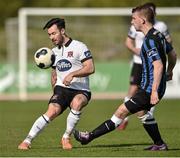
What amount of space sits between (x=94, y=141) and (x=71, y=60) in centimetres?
184

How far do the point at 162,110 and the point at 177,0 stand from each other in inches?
802

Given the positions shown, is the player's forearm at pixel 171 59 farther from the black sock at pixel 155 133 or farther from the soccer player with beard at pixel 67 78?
the soccer player with beard at pixel 67 78

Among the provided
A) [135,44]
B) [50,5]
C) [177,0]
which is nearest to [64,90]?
[135,44]

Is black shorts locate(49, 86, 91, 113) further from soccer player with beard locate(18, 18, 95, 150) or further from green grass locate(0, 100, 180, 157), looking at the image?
green grass locate(0, 100, 180, 157)

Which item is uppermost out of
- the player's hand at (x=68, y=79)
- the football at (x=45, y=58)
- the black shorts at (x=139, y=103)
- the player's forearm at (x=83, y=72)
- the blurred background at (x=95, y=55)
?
the football at (x=45, y=58)

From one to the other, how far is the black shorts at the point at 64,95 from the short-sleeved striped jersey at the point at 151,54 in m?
1.16

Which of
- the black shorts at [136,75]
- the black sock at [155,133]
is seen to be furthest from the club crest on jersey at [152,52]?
the black shorts at [136,75]

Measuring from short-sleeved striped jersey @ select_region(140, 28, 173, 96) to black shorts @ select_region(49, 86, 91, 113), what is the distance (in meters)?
1.16

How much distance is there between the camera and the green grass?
11.5m

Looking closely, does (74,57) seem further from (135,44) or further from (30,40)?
(30,40)

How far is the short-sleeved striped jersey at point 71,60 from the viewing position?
12211 millimetres

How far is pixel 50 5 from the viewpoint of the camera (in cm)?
5194

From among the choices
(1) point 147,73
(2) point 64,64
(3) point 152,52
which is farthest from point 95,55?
(3) point 152,52

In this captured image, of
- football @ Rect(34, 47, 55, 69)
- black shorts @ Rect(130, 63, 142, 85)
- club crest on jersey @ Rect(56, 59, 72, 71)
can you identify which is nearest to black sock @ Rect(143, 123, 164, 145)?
club crest on jersey @ Rect(56, 59, 72, 71)
